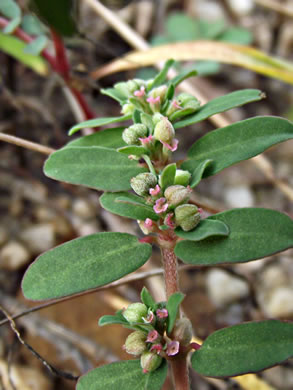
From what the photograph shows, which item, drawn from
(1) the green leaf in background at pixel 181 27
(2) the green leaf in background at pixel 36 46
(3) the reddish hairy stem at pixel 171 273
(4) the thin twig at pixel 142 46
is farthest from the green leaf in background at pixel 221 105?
(1) the green leaf in background at pixel 181 27

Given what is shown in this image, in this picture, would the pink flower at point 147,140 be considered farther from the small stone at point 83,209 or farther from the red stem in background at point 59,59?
the small stone at point 83,209

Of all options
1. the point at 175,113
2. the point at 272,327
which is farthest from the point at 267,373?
the point at 175,113

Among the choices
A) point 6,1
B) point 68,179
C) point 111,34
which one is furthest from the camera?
point 111,34

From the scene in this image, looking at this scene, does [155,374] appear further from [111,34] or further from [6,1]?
[111,34]

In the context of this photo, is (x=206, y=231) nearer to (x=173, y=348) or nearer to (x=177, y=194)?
(x=177, y=194)

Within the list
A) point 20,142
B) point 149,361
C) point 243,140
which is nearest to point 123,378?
point 149,361

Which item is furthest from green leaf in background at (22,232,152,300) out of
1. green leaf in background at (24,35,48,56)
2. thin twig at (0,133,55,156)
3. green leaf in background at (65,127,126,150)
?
green leaf in background at (24,35,48,56)

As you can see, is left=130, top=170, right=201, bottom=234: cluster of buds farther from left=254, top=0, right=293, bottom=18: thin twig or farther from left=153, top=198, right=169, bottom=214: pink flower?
left=254, top=0, right=293, bottom=18: thin twig
